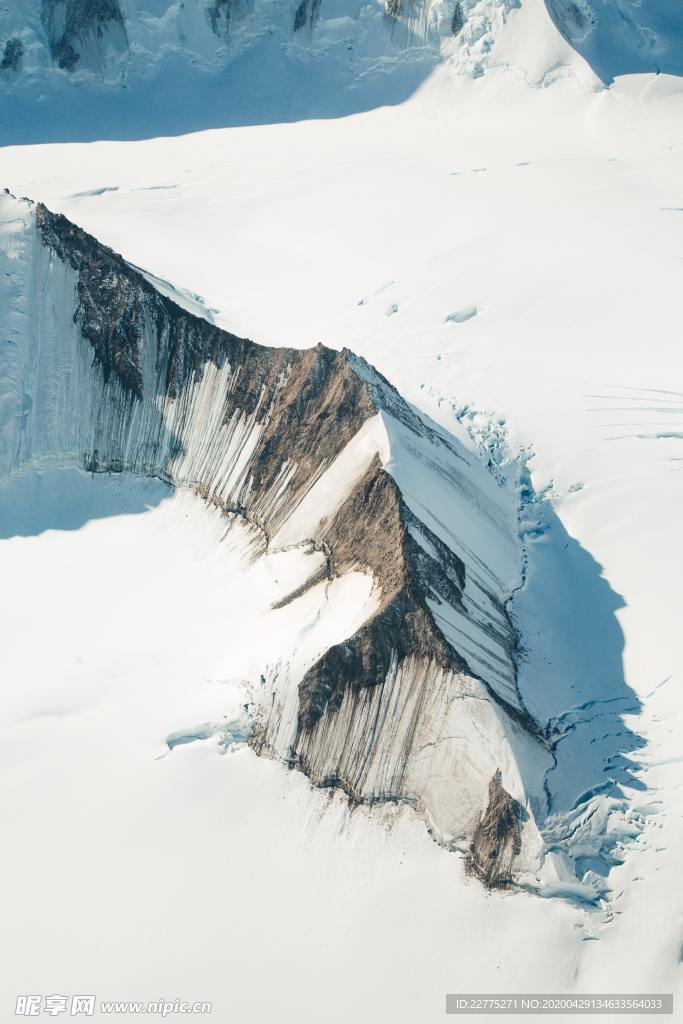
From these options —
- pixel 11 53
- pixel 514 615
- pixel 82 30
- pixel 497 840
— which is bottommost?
pixel 497 840

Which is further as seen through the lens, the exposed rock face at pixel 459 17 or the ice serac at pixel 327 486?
the exposed rock face at pixel 459 17

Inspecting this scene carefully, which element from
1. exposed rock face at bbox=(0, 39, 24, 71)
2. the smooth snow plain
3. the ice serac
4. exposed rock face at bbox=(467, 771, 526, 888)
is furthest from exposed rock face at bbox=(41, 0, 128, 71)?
exposed rock face at bbox=(467, 771, 526, 888)

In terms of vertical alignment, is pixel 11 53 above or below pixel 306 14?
below

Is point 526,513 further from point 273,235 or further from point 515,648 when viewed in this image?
point 273,235

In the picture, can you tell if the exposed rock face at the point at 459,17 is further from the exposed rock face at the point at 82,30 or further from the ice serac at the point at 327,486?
the ice serac at the point at 327,486

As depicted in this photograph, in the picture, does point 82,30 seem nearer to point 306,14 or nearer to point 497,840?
point 306,14

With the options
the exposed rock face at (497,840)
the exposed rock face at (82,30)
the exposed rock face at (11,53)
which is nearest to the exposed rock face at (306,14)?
the exposed rock face at (82,30)

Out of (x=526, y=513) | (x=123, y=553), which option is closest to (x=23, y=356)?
(x=123, y=553)

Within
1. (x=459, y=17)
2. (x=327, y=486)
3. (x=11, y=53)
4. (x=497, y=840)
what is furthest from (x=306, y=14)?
(x=497, y=840)
